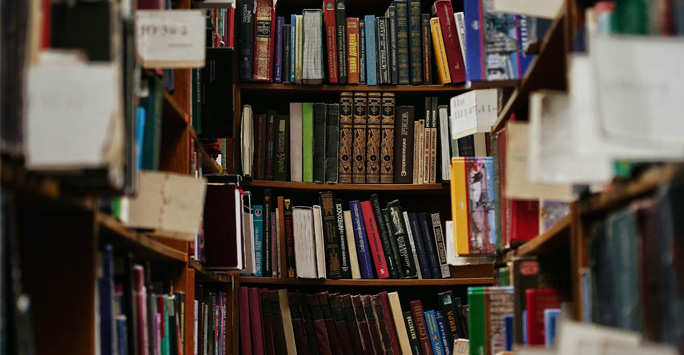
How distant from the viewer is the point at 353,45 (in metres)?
3.16

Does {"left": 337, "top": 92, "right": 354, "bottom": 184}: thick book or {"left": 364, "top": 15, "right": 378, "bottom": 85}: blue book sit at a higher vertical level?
{"left": 364, "top": 15, "right": 378, "bottom": 85}: blue book

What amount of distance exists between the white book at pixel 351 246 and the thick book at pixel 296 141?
0.24m

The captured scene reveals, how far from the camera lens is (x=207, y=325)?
2.50 m

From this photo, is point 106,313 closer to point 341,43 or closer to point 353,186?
point 353,186

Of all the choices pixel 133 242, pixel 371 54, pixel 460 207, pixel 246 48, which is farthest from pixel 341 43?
pixel 133 242

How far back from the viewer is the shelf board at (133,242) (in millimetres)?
1317

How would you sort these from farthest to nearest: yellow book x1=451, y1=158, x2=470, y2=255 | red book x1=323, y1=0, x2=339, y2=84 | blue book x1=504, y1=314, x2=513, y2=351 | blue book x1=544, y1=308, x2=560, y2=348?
red book x1=323, y1=0, x2=339, y2=84 < yellow book x1=451, y1=158, x2=470, y2=255 < blue book x1=504, y1=314, x2=513, y2=351 < blue book x1=544, y1=308, x2=560, y2=348

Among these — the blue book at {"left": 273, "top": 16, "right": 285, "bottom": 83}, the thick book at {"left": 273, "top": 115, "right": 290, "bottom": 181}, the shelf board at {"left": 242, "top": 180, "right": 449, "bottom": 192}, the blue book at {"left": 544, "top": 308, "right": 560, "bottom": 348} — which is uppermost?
the blue book at {"left": 273, "top": 16, "right": 285, "bottom": 83}

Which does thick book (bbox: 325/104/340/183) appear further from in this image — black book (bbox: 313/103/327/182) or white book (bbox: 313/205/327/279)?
white book (bbox: 313/205/327/279)

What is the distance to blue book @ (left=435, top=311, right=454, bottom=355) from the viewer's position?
3035 millimetres

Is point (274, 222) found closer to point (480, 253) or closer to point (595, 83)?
point (480, 253)

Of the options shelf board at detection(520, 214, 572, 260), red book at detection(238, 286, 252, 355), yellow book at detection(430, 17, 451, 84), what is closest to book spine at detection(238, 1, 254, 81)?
yellow book at detection(430, 17, 451, 84)

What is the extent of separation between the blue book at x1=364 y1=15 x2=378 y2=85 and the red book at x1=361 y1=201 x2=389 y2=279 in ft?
1.60

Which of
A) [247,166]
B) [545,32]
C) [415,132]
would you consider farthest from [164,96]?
[415,132]
